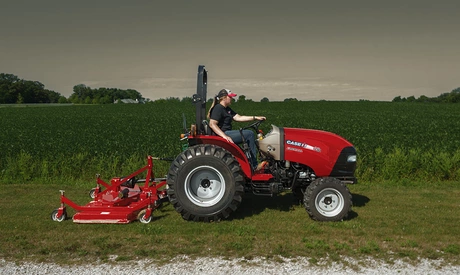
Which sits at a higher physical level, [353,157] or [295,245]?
[353,157]

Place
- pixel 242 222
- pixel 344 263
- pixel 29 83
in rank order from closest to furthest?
pixel 344 263, pixel 242 222, pixel 29 83

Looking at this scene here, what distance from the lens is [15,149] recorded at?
13.6 m

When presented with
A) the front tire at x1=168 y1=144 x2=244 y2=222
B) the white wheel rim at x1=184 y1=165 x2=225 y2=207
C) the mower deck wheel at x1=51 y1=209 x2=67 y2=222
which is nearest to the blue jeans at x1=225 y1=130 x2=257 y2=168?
the front tire at x1=168 y1=144 x2=244 y2=222

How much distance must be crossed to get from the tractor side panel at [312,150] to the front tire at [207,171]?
0.92 m

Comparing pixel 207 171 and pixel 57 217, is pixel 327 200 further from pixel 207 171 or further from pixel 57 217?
pixel 57 217

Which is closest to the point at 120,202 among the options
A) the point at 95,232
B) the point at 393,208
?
the point at 95,232

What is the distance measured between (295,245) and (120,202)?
9.93 feet

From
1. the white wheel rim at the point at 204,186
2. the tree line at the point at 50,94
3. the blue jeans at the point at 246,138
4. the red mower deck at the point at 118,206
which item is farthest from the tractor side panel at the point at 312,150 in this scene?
the tree line at the point at 50,94

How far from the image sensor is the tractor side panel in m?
7.53

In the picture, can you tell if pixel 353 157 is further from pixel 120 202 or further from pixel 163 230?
pixel 120 202

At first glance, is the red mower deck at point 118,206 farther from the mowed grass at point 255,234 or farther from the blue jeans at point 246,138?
the blue jeans at point 246,138

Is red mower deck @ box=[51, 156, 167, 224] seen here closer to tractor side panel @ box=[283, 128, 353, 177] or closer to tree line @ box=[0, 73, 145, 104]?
tractor side panel @ box=[283, 128, 353, 177]

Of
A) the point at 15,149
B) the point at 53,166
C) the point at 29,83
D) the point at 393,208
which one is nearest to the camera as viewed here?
the point at 393,208

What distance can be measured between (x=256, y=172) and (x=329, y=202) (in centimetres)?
125
